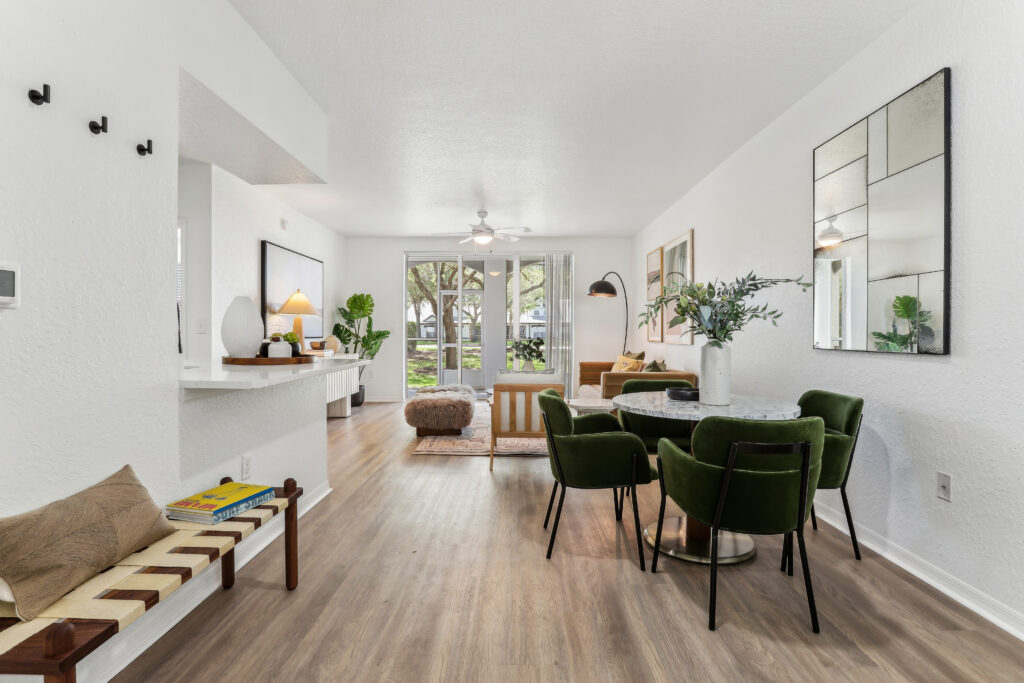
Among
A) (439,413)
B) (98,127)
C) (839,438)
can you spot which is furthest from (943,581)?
(439,413)

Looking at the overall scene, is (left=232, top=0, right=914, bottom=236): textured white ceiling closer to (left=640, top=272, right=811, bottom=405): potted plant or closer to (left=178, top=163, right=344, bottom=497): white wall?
(left=178, top=163, right=344, bottom=497): white wall

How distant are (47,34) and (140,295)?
0.77m

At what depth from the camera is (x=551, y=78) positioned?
3.06 metres

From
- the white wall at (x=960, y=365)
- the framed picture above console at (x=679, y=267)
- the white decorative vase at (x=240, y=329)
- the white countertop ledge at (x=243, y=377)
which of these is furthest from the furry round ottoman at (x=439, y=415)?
the white wall at (x=960, y=365)

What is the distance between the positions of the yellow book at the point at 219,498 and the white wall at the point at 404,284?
5950mm

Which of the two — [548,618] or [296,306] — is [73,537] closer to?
[548,618]

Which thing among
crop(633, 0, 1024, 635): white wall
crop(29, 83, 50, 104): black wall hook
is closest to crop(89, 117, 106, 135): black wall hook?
crop(29, 83, 50, 104): black wall hook

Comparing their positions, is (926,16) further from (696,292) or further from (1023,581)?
(1023,581)

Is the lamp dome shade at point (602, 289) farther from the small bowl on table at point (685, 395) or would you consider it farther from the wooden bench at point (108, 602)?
the wooden bench at point (108, 602)

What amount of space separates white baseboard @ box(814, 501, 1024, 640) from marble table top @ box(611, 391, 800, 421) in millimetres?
777

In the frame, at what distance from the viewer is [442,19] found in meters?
2.48

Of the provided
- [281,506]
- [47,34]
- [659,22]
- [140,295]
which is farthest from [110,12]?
[659,22]

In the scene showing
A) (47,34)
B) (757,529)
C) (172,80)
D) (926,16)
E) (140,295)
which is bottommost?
(757,529)

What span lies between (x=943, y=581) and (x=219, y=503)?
2.98 m
